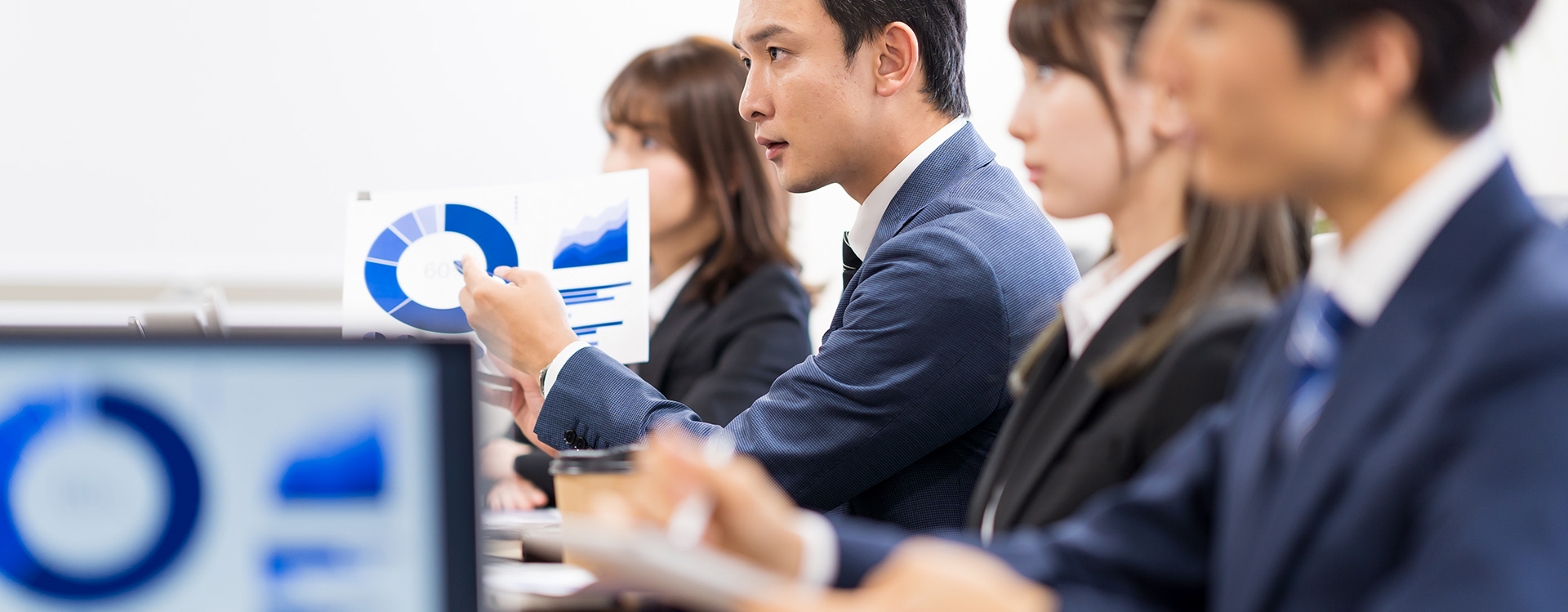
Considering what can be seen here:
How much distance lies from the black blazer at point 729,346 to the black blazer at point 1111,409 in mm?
852

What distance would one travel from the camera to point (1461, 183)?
53 cm

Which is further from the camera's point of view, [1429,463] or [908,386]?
[908,386]

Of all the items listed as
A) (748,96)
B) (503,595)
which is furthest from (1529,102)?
(503,595)

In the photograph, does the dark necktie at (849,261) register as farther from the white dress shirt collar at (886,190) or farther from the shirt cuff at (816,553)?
the shirt cuff at (816,553)

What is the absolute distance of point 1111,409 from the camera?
0.77m

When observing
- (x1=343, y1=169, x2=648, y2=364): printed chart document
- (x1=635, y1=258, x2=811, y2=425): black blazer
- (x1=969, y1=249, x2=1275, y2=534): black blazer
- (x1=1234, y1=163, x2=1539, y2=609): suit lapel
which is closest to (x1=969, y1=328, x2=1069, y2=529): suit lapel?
(x1=969, y1=249, x2=1275, y2=534): black blazer

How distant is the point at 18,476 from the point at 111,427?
0.17 ft

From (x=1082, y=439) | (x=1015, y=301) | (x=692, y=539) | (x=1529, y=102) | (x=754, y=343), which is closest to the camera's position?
(x=692, y=539)

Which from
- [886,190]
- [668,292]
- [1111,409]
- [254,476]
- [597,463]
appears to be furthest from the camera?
[668,292]

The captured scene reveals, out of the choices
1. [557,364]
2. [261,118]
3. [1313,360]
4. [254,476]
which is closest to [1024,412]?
Result: [1313,360]

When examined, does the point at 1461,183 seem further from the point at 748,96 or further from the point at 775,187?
the point at 775,187

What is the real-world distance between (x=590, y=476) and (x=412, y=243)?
1.82ft

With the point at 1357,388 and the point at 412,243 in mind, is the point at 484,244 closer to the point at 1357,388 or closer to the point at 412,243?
the point at 412,243

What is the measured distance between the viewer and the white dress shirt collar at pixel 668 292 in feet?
6.26
